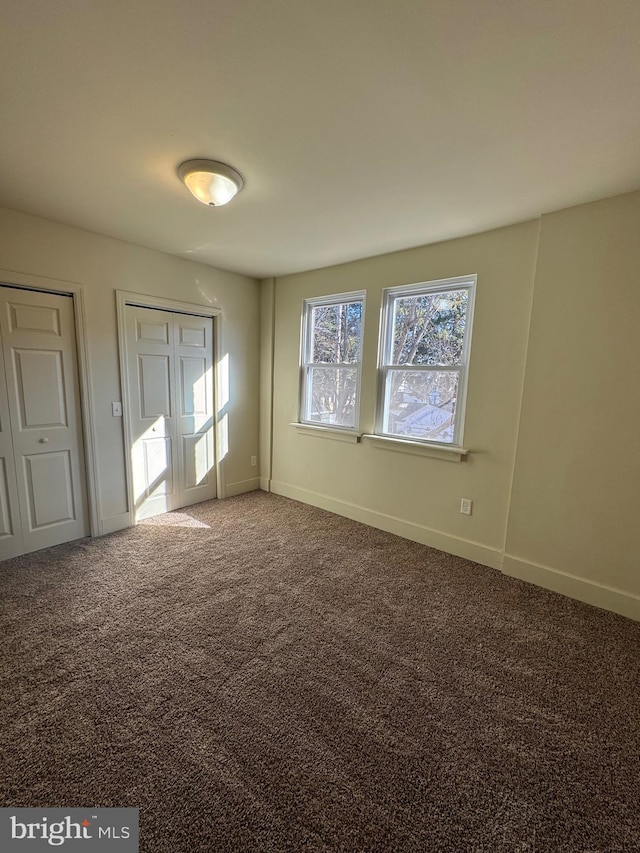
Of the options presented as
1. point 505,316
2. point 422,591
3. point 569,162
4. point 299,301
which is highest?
point 569,162

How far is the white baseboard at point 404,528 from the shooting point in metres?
2.84

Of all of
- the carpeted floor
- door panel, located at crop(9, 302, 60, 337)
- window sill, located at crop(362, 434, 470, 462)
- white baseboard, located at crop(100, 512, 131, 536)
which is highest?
door panel, located at crop(9, 302, 60, 337)

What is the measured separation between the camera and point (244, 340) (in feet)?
13.5

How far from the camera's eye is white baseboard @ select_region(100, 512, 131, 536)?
10.3 feet

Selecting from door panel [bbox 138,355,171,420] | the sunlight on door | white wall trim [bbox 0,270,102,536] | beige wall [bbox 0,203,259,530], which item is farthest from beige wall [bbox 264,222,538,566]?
white wall trim [bbox 0,270,102,536]

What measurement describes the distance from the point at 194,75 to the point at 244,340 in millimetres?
2822

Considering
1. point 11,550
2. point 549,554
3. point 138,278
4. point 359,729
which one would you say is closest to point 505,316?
point 549,554

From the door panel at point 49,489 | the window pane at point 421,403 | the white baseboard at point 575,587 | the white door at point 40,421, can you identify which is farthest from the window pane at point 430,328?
the door panel at point 49,489

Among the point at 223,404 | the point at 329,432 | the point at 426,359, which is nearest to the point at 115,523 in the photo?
the point at 223,404

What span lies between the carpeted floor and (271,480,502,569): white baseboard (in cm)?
25

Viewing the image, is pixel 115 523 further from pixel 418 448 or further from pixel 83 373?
pixel 418 448

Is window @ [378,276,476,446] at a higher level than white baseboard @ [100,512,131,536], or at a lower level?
higher

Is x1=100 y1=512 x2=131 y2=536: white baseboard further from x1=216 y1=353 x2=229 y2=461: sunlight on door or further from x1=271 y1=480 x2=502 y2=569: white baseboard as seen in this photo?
x1=271 y1=480 x2=502 y2=569: white baseboard

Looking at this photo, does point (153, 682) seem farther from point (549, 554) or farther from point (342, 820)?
point (549, 554)
